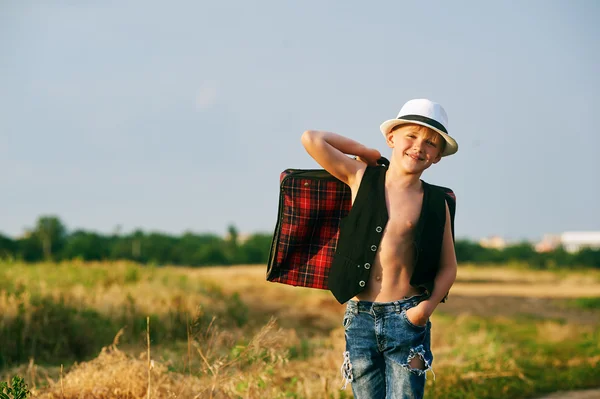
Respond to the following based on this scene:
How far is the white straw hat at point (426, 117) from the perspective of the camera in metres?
3.34

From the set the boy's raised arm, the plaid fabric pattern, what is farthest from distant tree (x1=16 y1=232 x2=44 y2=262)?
the boy's raised arm

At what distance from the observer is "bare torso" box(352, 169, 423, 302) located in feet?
11.1

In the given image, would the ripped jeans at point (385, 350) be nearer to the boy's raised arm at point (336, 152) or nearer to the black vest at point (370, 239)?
the black vest at point (370, 239)

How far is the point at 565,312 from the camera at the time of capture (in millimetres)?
19594

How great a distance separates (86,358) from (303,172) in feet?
15.9

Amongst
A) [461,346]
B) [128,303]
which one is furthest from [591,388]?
[128,303]

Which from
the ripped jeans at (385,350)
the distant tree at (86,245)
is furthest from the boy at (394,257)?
the distant tree at (86,245)

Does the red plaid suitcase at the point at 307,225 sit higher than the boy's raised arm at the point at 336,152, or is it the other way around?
the boy's raised arm at the point at 336,152

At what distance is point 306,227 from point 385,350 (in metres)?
0.74

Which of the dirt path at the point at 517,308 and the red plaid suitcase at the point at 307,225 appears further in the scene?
the dirt path at the point at 517,308

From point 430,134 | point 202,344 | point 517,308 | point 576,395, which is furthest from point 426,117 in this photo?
point 517,308

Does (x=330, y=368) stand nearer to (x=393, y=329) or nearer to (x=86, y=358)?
(x=86, y=358)

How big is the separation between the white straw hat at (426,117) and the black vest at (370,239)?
0.86 feet

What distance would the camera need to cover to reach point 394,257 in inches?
134
